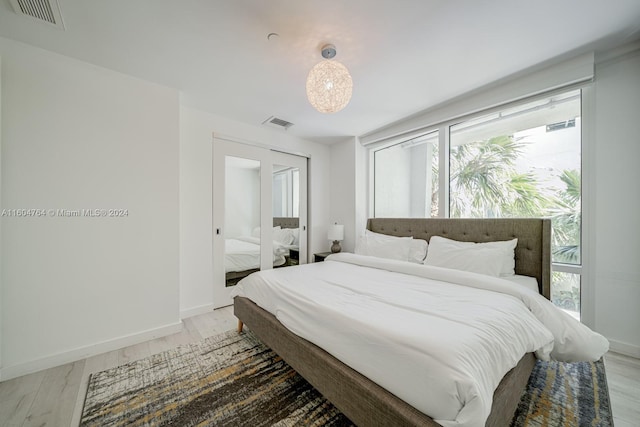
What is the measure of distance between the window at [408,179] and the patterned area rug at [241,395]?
1.95 metres

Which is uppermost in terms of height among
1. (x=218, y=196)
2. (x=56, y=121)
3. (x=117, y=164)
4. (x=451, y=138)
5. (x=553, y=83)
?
(x=553, y=83)

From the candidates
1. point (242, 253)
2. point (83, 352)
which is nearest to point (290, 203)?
point (242, 253)

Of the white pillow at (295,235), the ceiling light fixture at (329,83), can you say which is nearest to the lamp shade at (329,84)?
the ceiling light fixture at (329,83)

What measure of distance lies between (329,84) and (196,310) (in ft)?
9.35

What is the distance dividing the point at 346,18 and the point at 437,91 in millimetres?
1454

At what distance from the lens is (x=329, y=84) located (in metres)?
1.73

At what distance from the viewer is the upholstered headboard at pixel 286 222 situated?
3658mm

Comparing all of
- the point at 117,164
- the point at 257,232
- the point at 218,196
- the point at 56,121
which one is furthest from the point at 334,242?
the point at 56,121

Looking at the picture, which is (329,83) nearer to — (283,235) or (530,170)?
(530,170)

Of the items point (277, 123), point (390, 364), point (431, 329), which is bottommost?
point (390, 364)

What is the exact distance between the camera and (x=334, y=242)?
4.00 meters

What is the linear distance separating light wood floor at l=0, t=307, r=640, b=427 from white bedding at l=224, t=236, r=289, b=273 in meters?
1.12

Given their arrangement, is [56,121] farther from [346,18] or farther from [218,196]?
[346,18]

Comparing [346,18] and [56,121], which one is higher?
[346,18]
